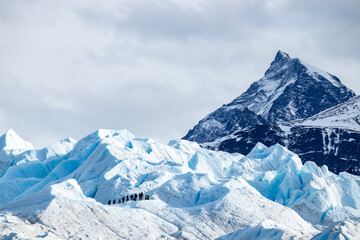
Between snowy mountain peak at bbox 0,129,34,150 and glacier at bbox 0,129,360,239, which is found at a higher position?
snowy mountain peak at bbox 0,129,34,150

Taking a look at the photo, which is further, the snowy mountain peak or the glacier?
the snowy mountain peak

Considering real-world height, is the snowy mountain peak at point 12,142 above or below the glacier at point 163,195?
above

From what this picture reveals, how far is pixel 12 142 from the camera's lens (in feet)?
528

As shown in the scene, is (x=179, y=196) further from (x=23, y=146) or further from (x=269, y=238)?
(x=23, y=146)

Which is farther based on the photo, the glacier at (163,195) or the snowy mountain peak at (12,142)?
the snowy mountain peak at (12,142)

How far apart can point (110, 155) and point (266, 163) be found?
38545 mm

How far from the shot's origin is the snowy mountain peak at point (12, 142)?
519 ft

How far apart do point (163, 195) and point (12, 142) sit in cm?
8098

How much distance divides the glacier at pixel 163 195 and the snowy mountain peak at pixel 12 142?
0.68m

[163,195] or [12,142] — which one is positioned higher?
[12,142]

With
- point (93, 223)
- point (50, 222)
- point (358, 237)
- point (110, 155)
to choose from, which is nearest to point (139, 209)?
point (93, 223)

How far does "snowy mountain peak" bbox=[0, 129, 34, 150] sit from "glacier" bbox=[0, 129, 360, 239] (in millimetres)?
683

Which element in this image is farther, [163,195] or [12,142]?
[12,142]

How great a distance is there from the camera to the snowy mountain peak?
15812 centimetres
